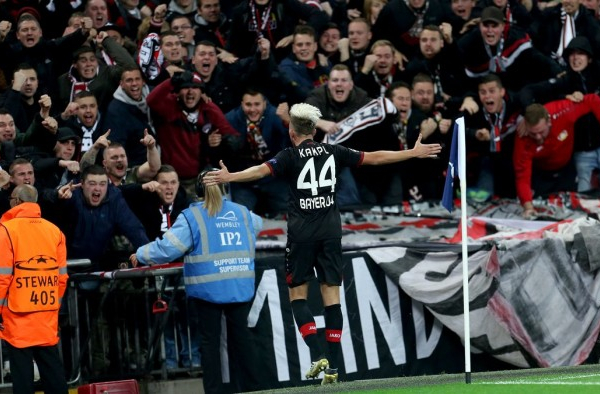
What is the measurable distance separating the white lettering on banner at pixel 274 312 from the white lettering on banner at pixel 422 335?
4.87 ft

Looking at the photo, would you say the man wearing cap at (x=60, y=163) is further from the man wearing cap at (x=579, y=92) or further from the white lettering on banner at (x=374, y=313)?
the man wearing cap at (x=579, y=92)

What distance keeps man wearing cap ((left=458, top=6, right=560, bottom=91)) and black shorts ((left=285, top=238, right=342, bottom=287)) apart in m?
6.85

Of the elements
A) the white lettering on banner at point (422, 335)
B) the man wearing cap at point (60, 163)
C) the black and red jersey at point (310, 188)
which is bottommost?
the white lettering on banner at point (422, 335)

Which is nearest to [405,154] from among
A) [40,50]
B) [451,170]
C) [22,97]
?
[451,170]

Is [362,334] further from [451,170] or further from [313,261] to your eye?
[451,170]

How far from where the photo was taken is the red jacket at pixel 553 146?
1745cm

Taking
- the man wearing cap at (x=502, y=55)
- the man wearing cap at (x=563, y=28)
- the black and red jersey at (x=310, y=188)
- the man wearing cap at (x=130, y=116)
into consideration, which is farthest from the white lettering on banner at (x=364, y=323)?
the man wearing cap at (x=563, y=28)

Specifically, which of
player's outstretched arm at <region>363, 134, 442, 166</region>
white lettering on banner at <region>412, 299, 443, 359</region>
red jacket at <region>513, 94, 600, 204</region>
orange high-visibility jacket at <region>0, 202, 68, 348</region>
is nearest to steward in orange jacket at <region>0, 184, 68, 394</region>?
orange high-visibility jacket at <region>0, 202, 68, 348</region>

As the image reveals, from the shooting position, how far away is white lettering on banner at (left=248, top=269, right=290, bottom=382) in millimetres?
13359

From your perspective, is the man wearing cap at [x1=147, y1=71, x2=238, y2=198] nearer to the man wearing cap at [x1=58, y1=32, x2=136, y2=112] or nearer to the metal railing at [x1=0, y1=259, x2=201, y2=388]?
the man wearing cap at [x1=58, y1=32, x2=136, y2=112]

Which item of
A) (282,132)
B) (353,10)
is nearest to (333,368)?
(282,132)

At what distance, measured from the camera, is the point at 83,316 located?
13.5 m

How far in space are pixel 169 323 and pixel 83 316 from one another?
86 cm

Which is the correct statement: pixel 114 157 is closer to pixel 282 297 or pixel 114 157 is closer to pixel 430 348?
pixel 282 297
